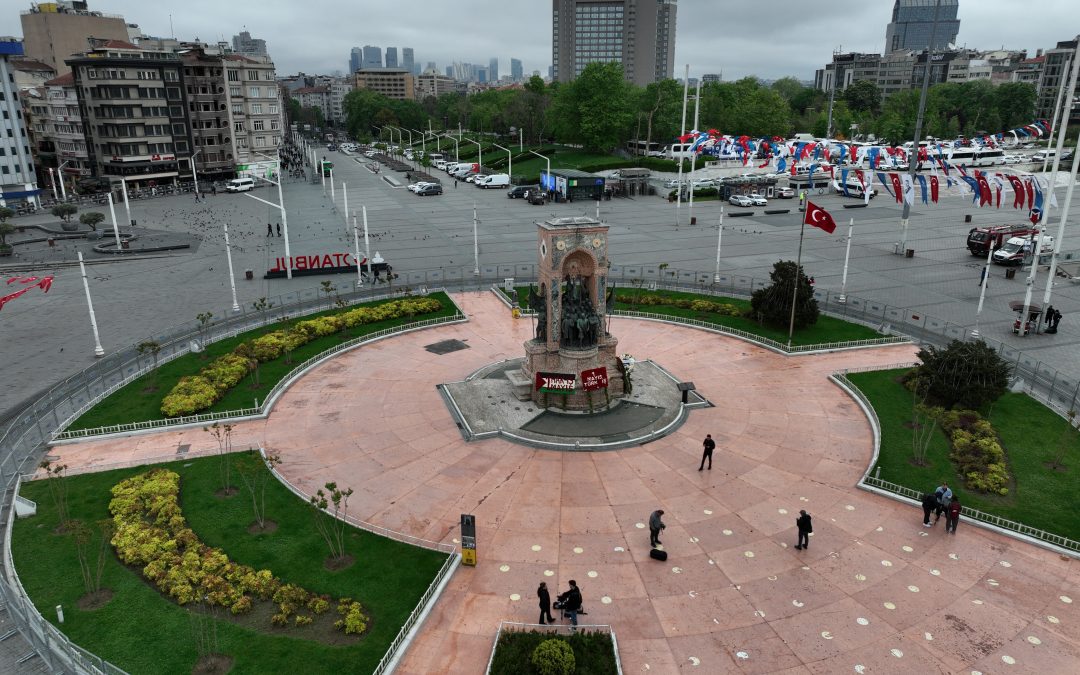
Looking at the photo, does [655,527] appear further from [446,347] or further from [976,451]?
[446,347]

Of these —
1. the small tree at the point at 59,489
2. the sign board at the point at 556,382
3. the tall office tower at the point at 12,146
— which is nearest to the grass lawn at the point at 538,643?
the sign board at the point at 556,382

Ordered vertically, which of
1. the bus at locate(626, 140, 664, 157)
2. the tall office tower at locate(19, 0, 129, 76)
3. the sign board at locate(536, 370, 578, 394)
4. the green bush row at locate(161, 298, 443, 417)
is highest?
the tall office tower at locate(19, 0, 129, 76)

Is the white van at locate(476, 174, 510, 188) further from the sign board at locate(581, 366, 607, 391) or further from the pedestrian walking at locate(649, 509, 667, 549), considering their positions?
the pedestrian walking at locate(649, 509, 667, 549)

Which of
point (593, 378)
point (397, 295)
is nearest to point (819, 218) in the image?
point (593, 378)

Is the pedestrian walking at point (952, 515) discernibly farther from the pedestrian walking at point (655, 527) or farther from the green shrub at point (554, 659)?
the green shrub at point (554, 659)

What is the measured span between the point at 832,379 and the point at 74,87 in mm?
110068

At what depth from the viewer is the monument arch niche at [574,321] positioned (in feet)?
96.4

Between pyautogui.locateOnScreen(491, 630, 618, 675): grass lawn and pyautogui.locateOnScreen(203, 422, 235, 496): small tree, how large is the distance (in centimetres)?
1253

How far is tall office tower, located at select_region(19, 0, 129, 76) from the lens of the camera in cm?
12669

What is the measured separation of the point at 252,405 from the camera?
101ft

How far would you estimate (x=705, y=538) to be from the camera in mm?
21562

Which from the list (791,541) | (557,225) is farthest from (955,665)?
(557,225)

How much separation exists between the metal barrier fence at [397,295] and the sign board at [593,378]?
18.6 meters

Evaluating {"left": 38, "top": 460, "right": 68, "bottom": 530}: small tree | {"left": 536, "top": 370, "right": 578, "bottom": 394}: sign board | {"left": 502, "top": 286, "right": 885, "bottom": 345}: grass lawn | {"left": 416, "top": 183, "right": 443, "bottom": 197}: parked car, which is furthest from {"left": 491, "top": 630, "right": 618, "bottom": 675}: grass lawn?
{"left": 416, "top": 183, "right": 443, "bottom": 197}: parked car
